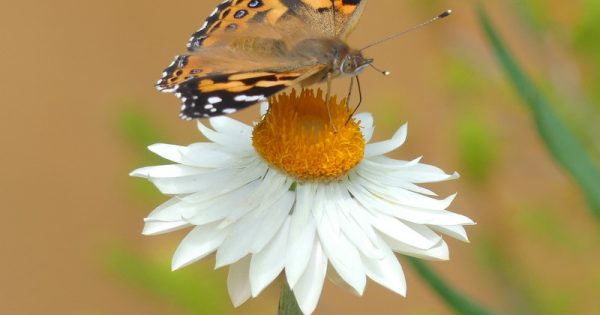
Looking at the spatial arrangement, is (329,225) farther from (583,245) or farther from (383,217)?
(583,245)

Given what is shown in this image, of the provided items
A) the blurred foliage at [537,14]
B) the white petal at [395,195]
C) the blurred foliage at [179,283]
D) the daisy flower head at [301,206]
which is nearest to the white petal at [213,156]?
the daisy flower head at [301,206]

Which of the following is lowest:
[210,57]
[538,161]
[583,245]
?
[583,245]

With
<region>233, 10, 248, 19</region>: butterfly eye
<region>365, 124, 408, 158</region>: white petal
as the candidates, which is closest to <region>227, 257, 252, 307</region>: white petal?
<region>365, 124, 408, 158</region>: white petal

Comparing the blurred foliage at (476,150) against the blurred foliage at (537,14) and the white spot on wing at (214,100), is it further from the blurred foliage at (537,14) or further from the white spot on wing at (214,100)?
the white spot on wing at (214,100)

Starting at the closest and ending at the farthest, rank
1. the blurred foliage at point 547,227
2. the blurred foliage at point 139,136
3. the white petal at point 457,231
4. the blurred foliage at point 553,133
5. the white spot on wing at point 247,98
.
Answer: the white spot on wing at point 247,98
the white petal at point 457,231
the blurred foliage at point 553,133
the blurred foliage at point 139,136
the blurred foliage at point 547,227

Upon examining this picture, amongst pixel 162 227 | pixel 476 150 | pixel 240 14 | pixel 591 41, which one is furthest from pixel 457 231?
pixel 591 41

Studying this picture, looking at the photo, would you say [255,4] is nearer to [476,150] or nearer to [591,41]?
[476,150]

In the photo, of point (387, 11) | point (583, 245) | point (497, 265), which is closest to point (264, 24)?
point (497, 265)
